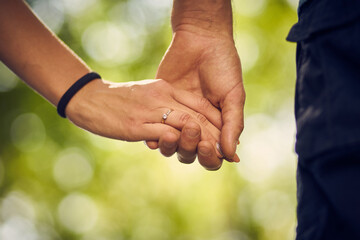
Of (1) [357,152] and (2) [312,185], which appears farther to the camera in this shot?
(2) [312,185]

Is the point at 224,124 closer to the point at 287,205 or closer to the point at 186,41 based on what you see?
the point at 186,41

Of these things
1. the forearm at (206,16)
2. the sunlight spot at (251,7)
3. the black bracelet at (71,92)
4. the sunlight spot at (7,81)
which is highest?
the black bracelet at (71,92)

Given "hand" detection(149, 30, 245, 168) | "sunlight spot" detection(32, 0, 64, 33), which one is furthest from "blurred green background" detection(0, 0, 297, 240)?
"hand" detection(149, 30, 245, 168)

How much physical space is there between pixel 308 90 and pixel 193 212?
39.3ft

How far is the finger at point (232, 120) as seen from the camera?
200cm

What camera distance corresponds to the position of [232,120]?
2.05 meters

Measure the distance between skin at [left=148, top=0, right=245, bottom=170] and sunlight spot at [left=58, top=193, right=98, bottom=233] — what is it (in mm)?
11739

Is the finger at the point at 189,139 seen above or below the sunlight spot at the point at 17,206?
above

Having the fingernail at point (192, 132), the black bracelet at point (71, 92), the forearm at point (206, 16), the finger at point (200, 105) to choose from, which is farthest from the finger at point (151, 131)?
the forearm at point (206, 16)

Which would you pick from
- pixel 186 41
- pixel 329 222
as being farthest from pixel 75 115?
pixel 329 222

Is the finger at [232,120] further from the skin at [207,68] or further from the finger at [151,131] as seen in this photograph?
the finger at [151,131]

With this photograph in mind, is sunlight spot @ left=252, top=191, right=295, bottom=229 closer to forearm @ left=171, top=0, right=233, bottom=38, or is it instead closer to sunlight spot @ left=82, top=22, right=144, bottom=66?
sunlight spot @ left=82, top=22, right=144, bottom=66

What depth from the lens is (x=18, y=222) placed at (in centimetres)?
1356

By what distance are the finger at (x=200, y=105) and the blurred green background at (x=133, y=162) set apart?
31.1ft
